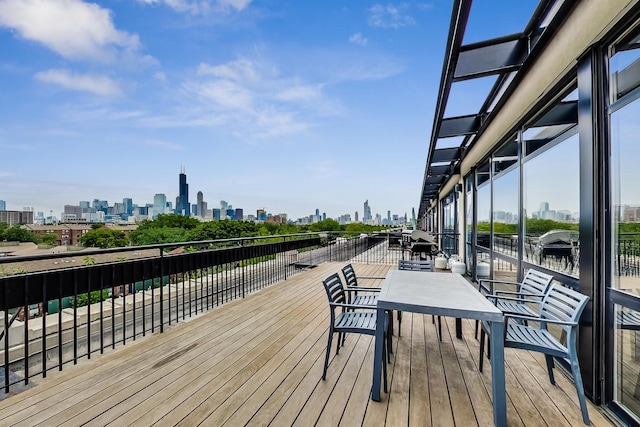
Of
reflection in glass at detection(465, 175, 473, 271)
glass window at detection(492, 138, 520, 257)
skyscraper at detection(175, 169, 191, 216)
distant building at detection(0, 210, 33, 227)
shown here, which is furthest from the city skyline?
skyscraper at detection(175, 169, 191, 216)

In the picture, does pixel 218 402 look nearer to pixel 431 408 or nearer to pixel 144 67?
pixel 431 408

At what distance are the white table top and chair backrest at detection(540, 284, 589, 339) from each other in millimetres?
472

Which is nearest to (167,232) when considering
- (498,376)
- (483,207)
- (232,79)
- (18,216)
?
(18,216)

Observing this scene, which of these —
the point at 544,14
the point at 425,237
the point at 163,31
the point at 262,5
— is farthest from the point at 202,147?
the point at 544,14

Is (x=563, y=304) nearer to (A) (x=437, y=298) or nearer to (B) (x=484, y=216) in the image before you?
(A) (x=437, y=298)

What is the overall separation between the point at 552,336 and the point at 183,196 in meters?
77.7

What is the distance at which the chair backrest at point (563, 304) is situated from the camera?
182 centimetres

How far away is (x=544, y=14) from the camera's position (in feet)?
8.68

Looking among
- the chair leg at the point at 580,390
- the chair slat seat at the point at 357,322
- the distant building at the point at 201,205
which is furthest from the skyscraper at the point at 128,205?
the chair leg at the point at 580,390

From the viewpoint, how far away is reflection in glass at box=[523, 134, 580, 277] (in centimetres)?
236

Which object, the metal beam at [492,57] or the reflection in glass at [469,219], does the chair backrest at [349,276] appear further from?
the reflection in glass at [469,219]

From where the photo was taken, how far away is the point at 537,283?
265cm

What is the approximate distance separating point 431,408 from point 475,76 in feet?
10.7

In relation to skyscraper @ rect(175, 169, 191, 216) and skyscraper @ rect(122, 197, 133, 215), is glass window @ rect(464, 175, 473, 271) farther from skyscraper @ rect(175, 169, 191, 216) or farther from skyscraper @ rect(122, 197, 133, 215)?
skyscraper @ rect(175, 169, 191, 216)
